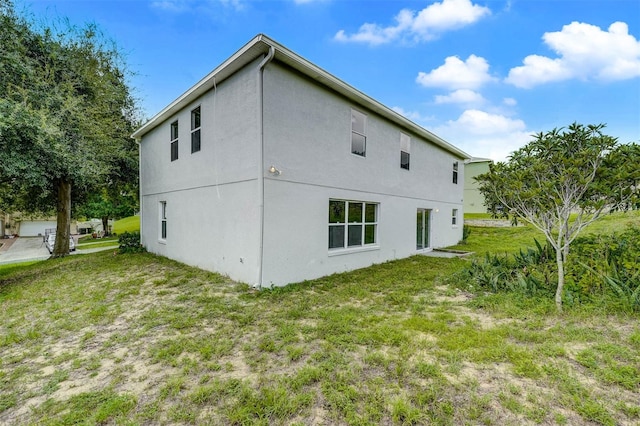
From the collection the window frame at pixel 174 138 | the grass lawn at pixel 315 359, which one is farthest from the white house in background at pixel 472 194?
the window frame at pixel 174 138

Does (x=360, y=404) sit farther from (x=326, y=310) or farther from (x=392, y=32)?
(x=392, y=32)

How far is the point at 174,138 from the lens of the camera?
967 cm

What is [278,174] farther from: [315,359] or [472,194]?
[472,194]

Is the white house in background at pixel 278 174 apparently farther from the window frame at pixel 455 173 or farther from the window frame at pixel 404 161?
the window frame at pixel 455 173

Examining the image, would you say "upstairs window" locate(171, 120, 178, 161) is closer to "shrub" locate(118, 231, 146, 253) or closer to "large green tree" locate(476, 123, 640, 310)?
"shrub" locate(118, 231, 146, 253)

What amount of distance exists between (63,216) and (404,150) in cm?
1543

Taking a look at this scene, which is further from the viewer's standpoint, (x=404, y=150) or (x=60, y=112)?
(x=404, y=150)

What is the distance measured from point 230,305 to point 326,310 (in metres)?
1.80

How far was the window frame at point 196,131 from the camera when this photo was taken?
8.27 m

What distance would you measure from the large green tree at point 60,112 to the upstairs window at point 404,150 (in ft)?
35.0

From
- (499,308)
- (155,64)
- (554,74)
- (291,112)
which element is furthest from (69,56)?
(554,74)

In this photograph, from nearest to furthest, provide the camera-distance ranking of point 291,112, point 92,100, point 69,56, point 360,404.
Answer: point 360,404
point 291,112
point 69,56
point 92,100

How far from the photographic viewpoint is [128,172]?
14.3 m

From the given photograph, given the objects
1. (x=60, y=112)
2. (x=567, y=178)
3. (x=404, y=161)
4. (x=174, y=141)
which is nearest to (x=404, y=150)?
(x=404, y=161)
